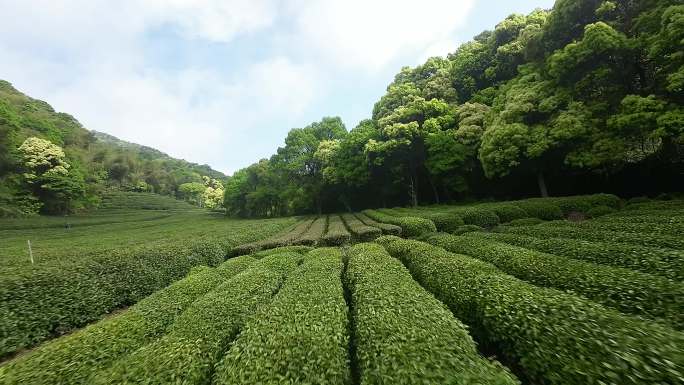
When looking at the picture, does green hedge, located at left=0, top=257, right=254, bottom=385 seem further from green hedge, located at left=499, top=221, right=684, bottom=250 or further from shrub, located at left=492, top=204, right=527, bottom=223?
shrub, located at left=492, top=204, right=527, bottom=223

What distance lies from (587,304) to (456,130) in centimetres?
3381

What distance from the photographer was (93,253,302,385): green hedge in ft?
17.7

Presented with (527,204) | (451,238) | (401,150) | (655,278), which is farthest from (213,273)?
(401,150)

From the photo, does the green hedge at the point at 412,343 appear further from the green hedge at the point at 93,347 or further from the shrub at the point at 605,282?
the green hedge at the point at 93,347

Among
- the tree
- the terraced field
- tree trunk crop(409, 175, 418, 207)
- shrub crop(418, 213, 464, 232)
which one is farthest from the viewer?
the tree

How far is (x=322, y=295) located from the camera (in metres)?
9.08

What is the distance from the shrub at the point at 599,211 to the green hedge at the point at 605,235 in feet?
17.1

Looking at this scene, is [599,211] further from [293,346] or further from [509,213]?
[293,346]

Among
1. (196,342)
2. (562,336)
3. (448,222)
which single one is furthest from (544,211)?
(196,342)

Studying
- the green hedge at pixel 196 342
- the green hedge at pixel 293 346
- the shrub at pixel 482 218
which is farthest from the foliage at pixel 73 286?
the shrub at pixel 482 218

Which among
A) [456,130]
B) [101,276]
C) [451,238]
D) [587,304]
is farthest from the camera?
[456,130]

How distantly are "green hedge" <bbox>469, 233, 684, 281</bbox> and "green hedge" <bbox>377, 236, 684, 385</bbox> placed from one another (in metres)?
3.43

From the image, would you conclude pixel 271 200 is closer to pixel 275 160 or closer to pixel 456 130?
pixel 275 160

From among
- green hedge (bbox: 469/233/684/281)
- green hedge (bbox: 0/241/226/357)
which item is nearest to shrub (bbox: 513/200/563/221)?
green hedge (bbox: 469/233/684/281)
